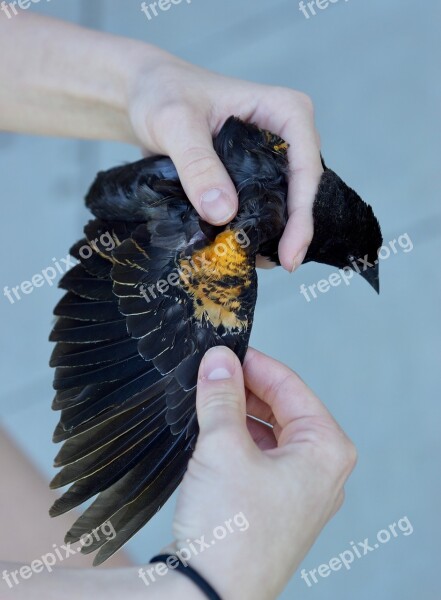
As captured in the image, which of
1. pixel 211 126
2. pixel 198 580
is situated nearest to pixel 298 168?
pixel 211 126

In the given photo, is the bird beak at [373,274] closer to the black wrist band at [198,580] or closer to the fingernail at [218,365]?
the fingernail at [218,365]

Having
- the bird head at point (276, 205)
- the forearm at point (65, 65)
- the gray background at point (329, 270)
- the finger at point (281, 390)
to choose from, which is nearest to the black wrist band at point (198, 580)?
the finger at point (281, 390)

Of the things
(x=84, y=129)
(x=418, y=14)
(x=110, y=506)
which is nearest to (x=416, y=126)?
(x=418, y=14)

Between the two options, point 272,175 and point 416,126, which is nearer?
point 272,175

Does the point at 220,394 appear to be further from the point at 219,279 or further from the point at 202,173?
the point at 202,173

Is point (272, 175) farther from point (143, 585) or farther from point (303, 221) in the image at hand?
point (143, 585)

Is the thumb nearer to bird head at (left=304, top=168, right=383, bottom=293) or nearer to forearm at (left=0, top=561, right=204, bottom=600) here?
forearm at (left=0, top=561, right=204, bottom=600)
